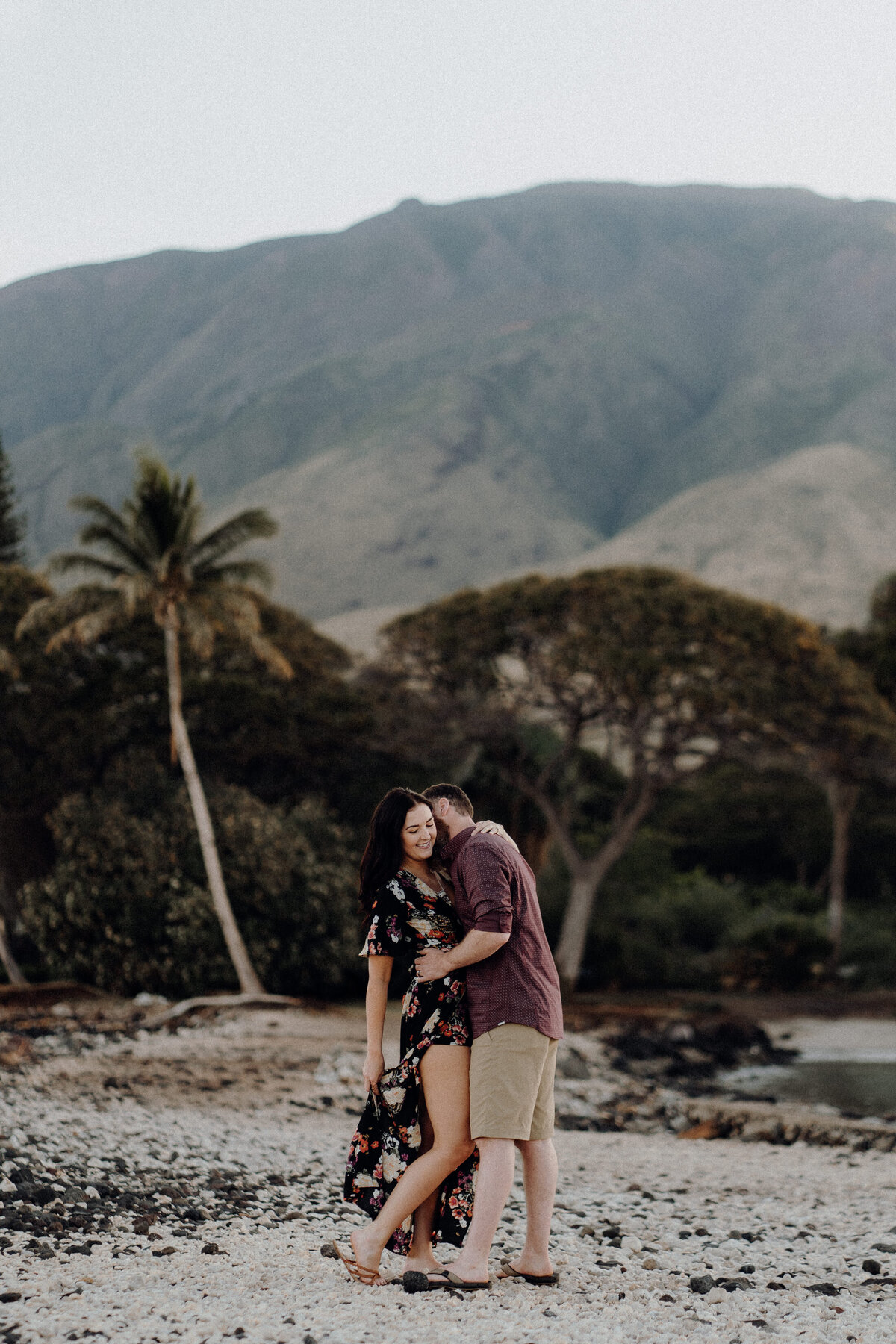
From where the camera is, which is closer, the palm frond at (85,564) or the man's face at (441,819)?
the man's face at (441,819)

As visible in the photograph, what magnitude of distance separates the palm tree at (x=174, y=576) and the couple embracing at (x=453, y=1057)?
14808mm

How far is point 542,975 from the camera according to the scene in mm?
4340

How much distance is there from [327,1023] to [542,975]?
12.8m

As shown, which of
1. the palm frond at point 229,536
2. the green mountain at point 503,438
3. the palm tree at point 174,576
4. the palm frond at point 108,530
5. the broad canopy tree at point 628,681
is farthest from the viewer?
the green mountain at point 503,438

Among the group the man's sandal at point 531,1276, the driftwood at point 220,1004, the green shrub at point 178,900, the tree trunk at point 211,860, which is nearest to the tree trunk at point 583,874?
the green shrub at point 178,900

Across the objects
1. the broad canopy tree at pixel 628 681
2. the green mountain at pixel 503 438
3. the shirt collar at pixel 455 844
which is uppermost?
the green mountain at pixel 503 438

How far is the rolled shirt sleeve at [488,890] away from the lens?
4137 millimetres

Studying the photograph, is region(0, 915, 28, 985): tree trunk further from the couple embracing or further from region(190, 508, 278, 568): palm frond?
the couple embracing

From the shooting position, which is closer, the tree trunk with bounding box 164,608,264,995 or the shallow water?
the shallow water

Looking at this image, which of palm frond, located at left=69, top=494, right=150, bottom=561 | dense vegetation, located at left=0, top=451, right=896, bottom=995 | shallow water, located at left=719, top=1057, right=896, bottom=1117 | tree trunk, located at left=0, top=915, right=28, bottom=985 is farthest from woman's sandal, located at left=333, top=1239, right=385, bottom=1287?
tree trunk, located at left=0, top=915, right=28, bottom=985

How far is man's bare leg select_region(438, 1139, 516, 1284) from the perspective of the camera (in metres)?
4.14

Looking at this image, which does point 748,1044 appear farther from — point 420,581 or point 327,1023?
point 420,581

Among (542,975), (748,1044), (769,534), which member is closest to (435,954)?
(542,975)

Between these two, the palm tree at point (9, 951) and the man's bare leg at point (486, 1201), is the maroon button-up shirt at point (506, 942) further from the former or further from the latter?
the palm tree at point (9, 951)
